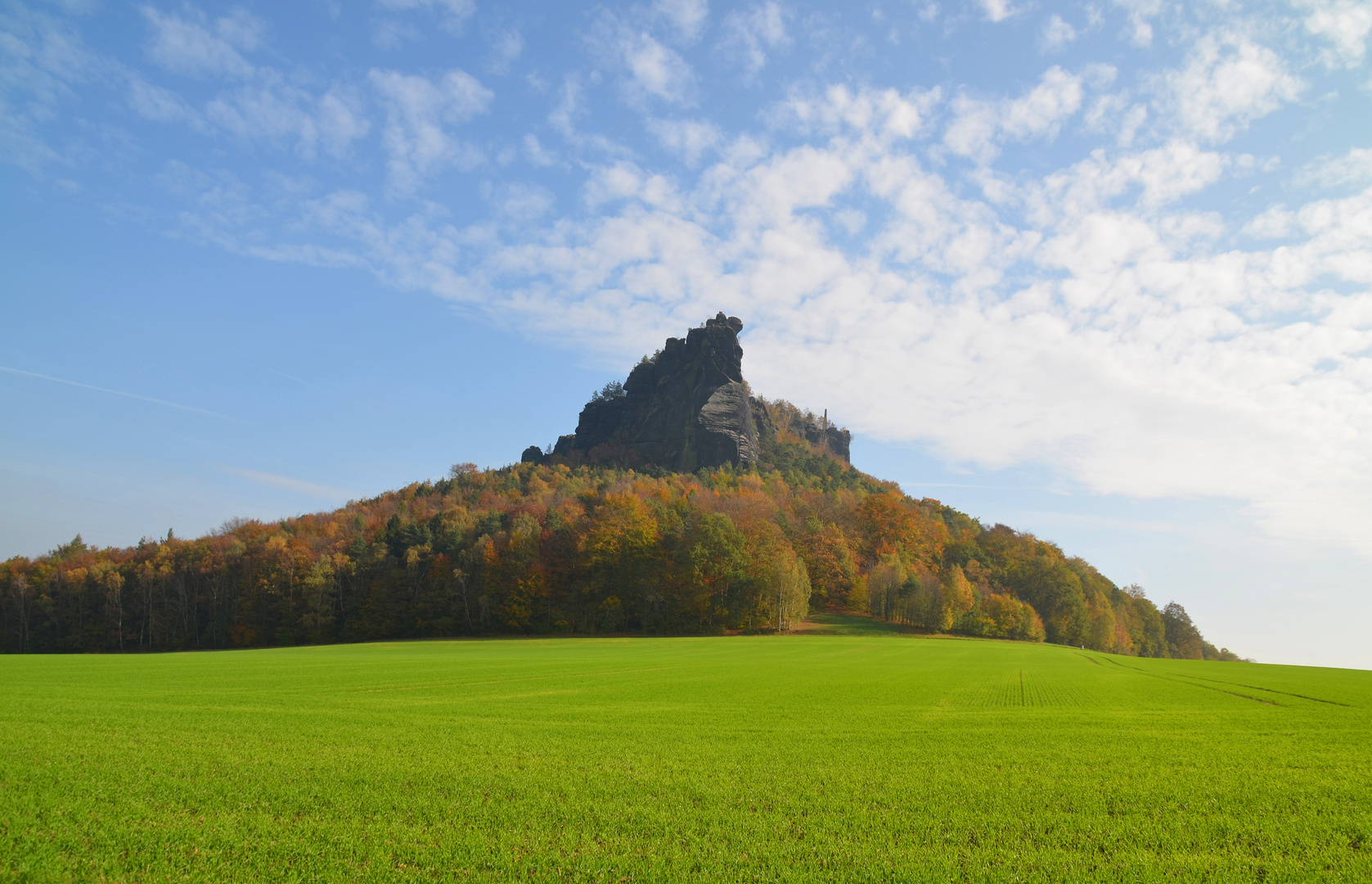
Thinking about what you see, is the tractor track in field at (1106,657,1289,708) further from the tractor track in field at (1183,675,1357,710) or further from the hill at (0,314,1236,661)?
the hill at (0,314,1236,661)

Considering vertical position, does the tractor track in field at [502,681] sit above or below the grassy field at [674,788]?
below

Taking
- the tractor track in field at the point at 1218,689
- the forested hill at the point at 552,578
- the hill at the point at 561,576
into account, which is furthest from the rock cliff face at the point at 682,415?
the tractor track in field at the point at 1218,689

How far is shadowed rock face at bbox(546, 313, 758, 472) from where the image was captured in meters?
153

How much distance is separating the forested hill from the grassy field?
6225cm

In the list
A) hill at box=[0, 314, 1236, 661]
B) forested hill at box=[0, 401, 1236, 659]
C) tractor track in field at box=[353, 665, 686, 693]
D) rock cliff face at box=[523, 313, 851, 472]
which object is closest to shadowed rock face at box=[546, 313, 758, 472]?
rock cliff face at box=[523, 313, 851, 472]

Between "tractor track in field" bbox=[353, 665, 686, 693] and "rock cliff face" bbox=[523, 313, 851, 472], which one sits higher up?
"rock cliff face" bbox=[523, 313, 851, 472]

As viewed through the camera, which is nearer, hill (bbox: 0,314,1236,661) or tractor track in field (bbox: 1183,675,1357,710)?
tractor track in field (bbox: 1183,675,1357,710)

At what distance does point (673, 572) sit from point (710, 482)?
5088 centimetres

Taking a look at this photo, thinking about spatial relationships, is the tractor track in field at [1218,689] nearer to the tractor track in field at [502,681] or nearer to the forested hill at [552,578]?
the tractor track in field at [502,681]

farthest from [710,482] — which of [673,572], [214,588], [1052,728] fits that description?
[1052,728]

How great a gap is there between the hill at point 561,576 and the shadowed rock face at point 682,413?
117 ft

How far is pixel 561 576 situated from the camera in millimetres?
86500

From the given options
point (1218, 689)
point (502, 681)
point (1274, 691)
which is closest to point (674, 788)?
point (502, 681)

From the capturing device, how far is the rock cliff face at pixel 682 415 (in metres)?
153
